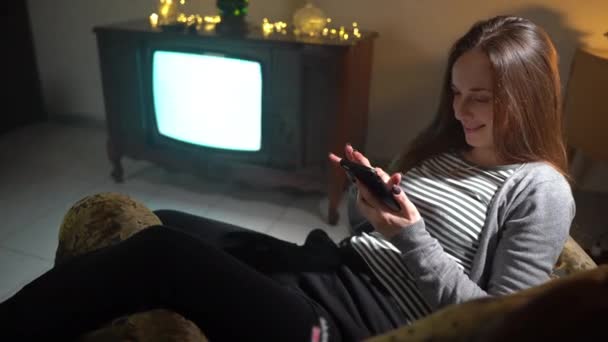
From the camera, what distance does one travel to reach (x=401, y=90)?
8.31 feet

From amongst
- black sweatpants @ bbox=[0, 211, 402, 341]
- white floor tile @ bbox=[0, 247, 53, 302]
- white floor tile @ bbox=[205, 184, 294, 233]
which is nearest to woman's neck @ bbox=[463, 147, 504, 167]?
black sweatpants @ bbox=[0, 211, 402, 341]

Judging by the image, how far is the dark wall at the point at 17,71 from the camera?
3131 mm

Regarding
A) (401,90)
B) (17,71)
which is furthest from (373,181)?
(17,71)

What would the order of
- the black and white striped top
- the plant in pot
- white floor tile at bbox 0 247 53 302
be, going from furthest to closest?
the plant in pot < white floor tile at bbox 0 247 53 302 < the black and white striped top

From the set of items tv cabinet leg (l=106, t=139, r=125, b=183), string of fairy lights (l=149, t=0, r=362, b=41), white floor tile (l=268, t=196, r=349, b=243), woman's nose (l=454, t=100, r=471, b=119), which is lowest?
white floor tile (l=268, t=196, r=349, b=243)

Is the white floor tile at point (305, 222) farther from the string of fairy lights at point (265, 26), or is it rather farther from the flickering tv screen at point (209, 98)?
the string of fairy lights at point (265, 26)

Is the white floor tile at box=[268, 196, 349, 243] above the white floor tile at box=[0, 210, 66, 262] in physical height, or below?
below

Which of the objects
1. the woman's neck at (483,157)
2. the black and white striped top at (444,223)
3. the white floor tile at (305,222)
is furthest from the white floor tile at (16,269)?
the woman's neck at (483,157)

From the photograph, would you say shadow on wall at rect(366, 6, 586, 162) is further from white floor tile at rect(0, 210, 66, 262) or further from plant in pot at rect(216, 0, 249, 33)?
white floor tile at rect(0, 210, 66, 262)

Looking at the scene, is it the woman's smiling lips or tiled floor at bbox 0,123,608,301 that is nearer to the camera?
the woman's smiling lips

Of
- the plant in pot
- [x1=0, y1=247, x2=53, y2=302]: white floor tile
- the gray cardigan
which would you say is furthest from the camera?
the plant in pot

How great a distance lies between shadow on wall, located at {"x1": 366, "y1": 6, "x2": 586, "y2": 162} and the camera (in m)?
2.43

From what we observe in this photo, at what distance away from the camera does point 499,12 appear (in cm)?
227

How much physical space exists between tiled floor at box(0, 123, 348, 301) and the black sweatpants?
3.57ft
